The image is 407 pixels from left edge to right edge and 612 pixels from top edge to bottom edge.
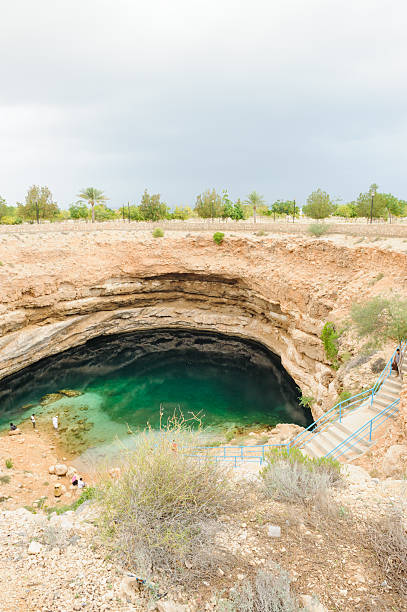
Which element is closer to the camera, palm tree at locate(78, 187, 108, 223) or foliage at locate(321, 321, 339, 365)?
foliage at locate(321, 321, 339, 365)

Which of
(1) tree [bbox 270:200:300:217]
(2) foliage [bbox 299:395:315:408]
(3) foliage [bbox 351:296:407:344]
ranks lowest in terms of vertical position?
(2) foliage [bbox 299:395:315:408]

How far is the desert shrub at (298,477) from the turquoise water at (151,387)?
9883 mm

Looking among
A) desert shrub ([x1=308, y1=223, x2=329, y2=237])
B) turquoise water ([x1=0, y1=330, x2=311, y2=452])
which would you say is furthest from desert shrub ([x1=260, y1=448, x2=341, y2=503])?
desert shrub ([x1=308, y1=223, x2=329, y2=237])

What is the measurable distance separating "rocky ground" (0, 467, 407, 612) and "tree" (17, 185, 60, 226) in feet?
173

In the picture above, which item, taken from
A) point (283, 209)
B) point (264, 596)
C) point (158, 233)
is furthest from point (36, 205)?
point (264, 596)

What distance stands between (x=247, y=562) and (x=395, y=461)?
218 inches

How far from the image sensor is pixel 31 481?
16641mm

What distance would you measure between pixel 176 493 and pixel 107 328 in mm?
30876

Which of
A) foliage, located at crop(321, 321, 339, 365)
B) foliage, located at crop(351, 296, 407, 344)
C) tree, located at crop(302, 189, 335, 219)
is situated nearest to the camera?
foliage, located at crop(351, 296, 407, 344)

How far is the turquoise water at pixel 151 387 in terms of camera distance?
23.2m

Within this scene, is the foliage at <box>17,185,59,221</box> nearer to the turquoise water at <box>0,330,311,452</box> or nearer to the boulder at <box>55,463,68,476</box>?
the turquoise water at <box>0,330,311,452</box>

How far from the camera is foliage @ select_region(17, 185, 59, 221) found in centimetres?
5306

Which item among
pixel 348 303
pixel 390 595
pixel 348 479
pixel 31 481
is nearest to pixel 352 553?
pixel 390 595

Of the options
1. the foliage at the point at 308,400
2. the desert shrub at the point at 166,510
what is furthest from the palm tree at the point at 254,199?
the desert shrub at the point at 166,510
